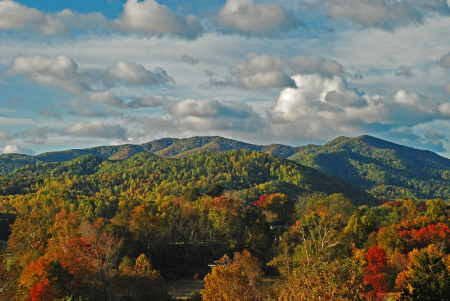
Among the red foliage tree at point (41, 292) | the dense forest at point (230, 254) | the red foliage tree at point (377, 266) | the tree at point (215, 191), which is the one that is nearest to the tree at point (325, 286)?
the dense forest at point (230, 254)

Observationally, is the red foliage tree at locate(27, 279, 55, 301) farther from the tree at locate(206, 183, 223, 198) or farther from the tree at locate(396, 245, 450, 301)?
the tree at locate(206, 183, 223, 198)

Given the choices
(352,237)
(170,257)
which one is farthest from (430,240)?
(170,257)

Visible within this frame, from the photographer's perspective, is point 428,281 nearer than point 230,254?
Yes

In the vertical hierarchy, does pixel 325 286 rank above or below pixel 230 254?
above

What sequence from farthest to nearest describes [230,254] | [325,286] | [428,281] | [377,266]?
[230,254]
[377,266]
[428,281]
[325,286]

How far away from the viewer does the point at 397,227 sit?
82.6 m

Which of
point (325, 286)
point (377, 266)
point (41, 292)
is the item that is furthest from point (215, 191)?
point (325, 286)

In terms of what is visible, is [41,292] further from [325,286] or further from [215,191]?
[215,191]

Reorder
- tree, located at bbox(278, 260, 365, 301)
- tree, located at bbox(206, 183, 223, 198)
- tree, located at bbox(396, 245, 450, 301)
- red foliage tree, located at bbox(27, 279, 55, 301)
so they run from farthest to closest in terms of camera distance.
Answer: tree, located at bbox(206, 183, 223, 198)
red foliage tree, located at bbox(27, 279, 55, 301)
tree, located at bbox(396, 245, 450, 301)
tree, located at bbox(278, 260, 365, 301)

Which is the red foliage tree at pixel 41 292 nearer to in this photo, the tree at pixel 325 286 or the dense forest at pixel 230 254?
the dense forest at pixel 230 254

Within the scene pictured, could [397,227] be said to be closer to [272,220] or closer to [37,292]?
[272,220]

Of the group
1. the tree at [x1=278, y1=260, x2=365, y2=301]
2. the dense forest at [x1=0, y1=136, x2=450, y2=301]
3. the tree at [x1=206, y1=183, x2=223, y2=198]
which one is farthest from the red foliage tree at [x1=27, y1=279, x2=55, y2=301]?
the tree at [x1=206, y1=183, x2=223, y2=198]

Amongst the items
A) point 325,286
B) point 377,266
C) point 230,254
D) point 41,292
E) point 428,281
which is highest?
A: point 325,286

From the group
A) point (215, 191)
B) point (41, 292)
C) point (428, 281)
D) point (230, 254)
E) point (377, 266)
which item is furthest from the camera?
point (215, 191)
